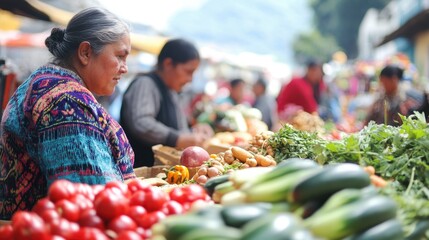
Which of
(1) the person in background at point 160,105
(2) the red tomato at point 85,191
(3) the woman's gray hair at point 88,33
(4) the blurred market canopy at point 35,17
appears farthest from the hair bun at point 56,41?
(4) the blurred market canopy at point 35,17

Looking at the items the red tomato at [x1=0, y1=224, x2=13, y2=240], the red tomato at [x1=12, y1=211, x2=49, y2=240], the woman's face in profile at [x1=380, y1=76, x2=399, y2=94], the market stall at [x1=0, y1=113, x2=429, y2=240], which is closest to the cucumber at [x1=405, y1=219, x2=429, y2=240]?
the market stall at [x1=0, y1=113, x2=429, y2=240]

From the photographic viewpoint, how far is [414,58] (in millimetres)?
27703

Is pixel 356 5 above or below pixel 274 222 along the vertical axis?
above

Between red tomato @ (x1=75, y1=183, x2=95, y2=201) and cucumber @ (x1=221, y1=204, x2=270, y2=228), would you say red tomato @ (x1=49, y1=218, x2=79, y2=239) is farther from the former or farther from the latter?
cucumber @ (x1=221, y1=204, x2=270, y2=228)

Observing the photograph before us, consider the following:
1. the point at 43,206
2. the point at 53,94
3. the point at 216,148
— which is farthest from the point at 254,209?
the point at 216,148

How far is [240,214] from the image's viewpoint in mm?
1776

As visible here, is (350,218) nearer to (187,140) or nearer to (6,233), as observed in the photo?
(6,233)

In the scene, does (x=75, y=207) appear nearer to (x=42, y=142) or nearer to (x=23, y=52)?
(x=42, y=142)

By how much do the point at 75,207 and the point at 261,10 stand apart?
15239cm

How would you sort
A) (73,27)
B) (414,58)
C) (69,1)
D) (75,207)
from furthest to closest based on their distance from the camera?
(414,58), (69,1), (73,27), (75,207)

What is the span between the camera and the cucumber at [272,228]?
1.59 metres

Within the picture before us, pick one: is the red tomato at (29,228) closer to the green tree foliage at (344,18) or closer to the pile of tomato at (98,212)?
the pile of tomato at (98,212)

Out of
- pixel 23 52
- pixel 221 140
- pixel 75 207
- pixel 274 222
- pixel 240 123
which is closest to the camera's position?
pixel 274 222

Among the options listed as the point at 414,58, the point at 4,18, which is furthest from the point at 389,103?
the point at 414,58
